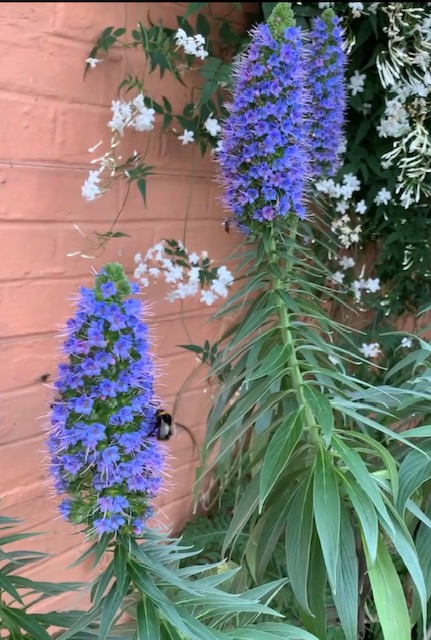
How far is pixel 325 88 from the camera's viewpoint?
101cm

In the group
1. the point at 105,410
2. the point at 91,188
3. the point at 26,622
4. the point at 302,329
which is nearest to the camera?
the point at 105,410

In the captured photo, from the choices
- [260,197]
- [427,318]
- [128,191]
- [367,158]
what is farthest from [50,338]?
[427,318]

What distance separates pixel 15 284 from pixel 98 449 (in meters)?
0.70

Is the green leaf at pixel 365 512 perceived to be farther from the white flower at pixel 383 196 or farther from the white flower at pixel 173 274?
the white flower at pixel 383 196

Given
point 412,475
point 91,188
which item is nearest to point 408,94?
point 91,188

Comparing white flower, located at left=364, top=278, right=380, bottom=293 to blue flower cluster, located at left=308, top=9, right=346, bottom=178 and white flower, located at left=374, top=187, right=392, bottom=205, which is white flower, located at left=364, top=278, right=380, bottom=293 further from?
blue flower cluster, located at left=308, top=9, right=346, bottom=178

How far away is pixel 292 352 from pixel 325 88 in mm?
465

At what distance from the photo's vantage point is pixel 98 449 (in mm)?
566

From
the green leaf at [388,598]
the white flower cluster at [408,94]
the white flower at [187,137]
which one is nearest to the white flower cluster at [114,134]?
the white flower at [187,137]

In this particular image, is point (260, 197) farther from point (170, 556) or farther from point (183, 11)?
point (183, 11)

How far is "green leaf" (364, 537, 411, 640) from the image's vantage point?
740 millimetres

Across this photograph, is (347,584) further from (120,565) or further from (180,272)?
(180,272)

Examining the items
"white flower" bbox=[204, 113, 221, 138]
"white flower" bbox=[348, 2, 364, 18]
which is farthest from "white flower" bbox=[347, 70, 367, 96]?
"white flower" bbox=[204, 113, 221, 138]

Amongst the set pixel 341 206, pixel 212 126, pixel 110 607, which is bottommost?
pixel 110 607
